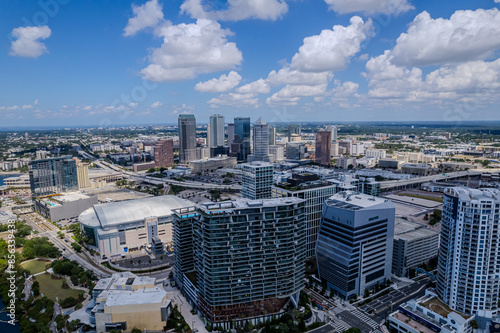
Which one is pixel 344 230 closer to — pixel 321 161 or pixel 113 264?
pixel 113 264

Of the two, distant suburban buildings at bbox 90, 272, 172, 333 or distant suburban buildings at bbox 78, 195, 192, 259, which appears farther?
distant suburban buildings at bbox 78, 195, 192, 259

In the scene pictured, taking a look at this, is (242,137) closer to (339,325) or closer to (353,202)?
(353,202)

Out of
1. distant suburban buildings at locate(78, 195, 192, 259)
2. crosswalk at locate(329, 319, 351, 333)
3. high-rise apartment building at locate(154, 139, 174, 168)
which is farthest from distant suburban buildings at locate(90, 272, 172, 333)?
high-rise apartment building at locate(154, 139, 174, 168)

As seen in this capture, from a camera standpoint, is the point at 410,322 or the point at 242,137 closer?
the point at 410,322

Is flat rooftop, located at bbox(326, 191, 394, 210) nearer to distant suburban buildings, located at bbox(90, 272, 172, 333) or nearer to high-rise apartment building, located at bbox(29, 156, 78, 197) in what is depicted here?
distant suburban buildings, located at bbox(90, 272, 172, 333)

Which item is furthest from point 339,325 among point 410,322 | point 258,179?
point 258,179

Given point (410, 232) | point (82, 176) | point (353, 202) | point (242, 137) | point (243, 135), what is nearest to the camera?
point (353, 202)
